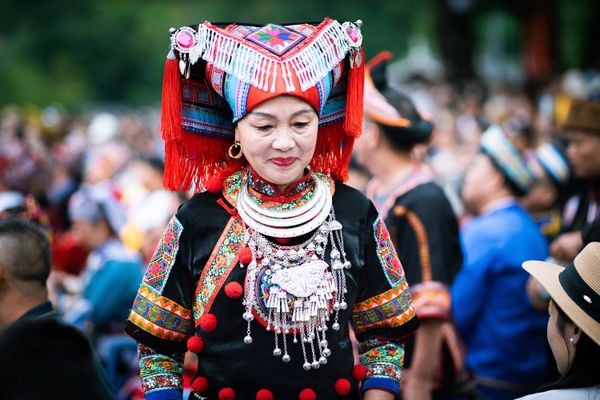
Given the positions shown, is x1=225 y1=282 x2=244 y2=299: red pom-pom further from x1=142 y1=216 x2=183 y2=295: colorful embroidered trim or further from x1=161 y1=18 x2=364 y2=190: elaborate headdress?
x1=161 y1=18 x2=364 y2=190: elaborate headdress

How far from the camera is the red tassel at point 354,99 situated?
3.44 meters

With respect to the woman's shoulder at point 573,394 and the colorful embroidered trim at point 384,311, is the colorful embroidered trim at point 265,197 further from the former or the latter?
the woman's shoulder at point 573,394

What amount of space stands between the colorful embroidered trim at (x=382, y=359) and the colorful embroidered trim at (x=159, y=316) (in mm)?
721

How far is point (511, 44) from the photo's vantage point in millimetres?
52594

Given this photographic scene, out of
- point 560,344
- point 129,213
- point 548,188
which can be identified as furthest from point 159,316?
point 129,213

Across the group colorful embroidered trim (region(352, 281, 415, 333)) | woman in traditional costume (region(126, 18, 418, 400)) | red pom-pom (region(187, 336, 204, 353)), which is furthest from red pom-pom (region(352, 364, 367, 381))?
red pom-pom (region(187, 336, 204, 353))

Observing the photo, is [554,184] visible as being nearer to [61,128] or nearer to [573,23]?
[61,128]

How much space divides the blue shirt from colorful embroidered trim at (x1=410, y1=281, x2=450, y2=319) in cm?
101

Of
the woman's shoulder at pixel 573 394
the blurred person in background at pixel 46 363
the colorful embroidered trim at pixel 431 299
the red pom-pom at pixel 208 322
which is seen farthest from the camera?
the colorful embroidered trim at pixel 431 299

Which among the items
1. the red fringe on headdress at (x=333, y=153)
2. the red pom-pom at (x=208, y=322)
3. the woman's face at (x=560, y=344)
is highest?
the red fringe on headdress at (x=333, y=153)

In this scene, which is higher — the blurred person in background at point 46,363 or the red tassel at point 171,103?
the red tassel at point 171,103

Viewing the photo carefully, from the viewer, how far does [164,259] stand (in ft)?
10.9


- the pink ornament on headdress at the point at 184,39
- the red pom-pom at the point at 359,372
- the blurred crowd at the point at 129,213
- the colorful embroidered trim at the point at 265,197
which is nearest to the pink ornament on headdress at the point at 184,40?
the pink ornament on headdress at the point at 184,39

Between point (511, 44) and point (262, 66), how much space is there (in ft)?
170
